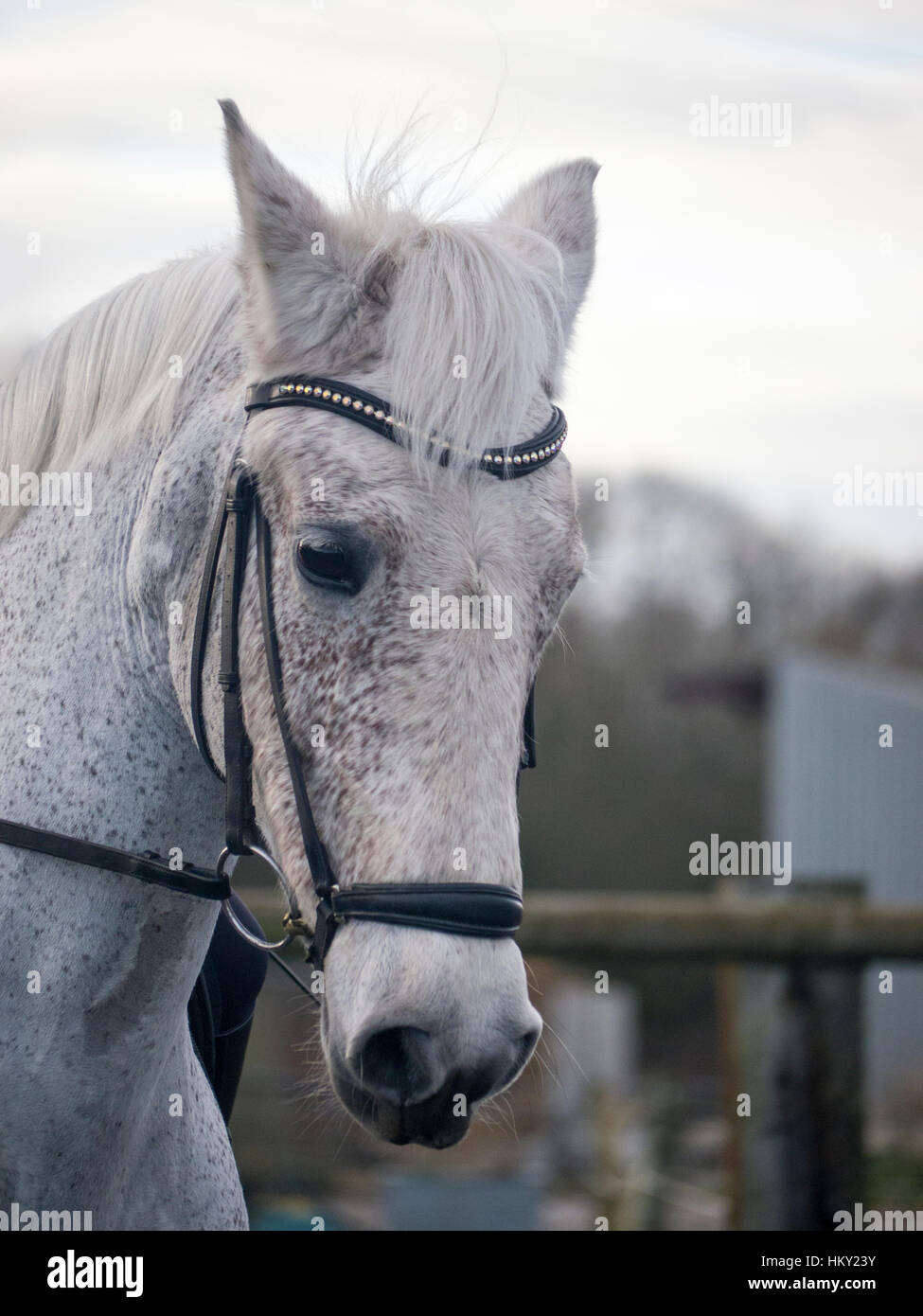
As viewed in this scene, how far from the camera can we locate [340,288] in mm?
2039

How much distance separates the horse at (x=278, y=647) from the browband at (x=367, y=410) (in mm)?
20

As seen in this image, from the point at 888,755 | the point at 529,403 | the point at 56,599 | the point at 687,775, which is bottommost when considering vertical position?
the point at 687,775

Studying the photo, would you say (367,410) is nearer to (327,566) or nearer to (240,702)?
(327,566)

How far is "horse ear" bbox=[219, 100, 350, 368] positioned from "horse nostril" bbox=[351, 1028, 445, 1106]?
3.70 feet

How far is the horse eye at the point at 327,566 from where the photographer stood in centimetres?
187

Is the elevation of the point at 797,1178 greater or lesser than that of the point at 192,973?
lesser

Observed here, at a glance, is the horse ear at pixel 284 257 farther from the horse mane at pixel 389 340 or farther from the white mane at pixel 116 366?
the white mane at pixel 116 366

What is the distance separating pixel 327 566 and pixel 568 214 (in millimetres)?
1144

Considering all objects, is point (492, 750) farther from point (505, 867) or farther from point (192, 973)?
point (192, 973)

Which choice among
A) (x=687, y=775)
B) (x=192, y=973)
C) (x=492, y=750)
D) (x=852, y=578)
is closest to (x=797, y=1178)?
(x=192, y=973)

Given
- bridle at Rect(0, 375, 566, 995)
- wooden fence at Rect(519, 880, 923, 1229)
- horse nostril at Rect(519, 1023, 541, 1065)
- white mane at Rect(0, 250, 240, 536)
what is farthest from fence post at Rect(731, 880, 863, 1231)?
white mane at Rect(0, 250, 240, 536)

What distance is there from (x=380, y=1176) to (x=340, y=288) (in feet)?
25.4

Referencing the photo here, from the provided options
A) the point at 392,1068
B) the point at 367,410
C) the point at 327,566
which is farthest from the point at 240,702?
the point at 392,1068

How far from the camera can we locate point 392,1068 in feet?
5.71
